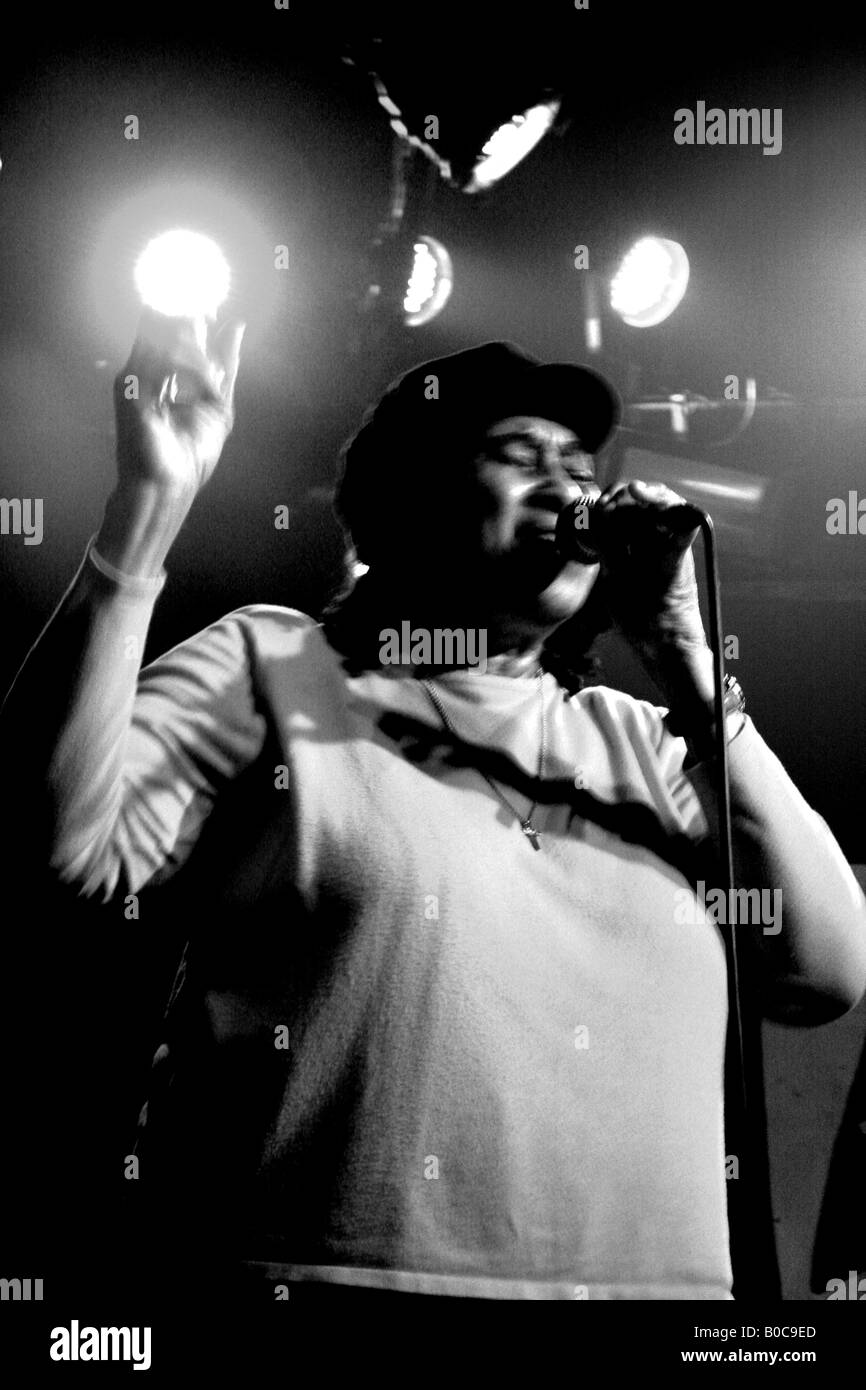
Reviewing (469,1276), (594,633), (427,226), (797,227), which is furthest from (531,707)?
(797,227)

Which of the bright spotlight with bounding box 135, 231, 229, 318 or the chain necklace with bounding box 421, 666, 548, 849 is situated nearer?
the chain necklace with bounding box 421, 666, 548, 849

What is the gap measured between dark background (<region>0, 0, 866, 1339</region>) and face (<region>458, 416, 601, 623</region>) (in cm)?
17

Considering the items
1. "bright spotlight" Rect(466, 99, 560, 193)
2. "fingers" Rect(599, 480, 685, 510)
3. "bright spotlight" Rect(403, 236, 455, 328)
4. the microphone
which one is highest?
"bright spotlight" Rect(466, 99, 560, 193)

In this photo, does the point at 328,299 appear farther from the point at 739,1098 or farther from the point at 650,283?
the point at 739,1098

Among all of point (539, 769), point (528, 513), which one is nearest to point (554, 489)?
point (528, 513)

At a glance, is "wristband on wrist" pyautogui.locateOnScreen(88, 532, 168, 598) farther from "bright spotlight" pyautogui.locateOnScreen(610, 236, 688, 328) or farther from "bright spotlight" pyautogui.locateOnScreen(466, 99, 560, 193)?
"bright spotlight" pyautogui.locateOnScreen(610, 236, 688, 328)

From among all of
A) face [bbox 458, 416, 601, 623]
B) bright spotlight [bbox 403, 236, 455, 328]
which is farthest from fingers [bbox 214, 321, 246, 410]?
bright spotlight [bbox 403, 236, 455, 328]

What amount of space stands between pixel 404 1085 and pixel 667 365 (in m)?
1.56

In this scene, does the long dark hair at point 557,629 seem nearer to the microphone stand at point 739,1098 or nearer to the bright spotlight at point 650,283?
the microphone stand at point 739,1098

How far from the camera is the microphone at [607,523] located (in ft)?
3.63

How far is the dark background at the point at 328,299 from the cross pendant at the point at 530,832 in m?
0.46

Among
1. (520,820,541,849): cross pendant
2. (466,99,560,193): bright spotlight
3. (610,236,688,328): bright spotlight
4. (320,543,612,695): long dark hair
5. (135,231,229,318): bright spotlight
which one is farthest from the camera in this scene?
(610,236,688,328): bright spotlight

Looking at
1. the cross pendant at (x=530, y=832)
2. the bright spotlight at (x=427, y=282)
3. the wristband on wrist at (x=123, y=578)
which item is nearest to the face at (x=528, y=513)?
the cross pendant at (x=530, y=832)

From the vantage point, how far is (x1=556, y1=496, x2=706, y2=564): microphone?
1105 millimetres
